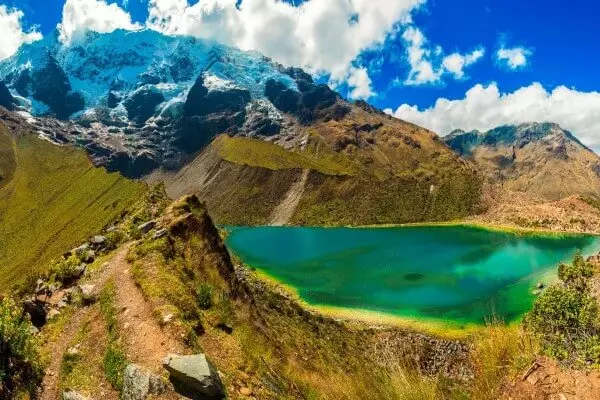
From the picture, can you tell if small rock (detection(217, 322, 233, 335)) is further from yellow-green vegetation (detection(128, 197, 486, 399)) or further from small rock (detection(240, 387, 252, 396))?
small rock (detection(240, 387, 252, 396))

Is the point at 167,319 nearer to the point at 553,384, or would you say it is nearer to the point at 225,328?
the point at 225,328

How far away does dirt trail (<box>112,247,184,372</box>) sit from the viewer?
64.2 ft

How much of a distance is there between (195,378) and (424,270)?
337ft

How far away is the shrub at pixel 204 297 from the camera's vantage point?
26.6 m

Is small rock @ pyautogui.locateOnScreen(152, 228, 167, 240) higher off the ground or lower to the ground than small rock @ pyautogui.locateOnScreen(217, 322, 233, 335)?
higher

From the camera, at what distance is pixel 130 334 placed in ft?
71.5

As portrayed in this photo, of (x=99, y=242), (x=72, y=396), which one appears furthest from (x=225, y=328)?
(x=99, y=242)

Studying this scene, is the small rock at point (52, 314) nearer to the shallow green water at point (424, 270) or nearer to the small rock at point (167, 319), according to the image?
the small rock at point (167, 319)

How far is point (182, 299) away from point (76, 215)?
537 ft

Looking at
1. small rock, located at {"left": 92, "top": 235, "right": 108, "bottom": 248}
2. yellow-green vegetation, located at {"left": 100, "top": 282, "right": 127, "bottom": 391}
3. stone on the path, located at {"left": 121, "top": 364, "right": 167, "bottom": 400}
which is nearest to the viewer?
stone on the path, located at {"left": 121, "top": 364, "right": 167, "bottom": 400}

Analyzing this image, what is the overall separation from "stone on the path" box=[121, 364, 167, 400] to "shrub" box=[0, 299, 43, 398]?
452cm

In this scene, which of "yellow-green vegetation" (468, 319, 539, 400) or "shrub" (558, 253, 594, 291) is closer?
"yellow-green vegetation" (468, 319, 539, 400)

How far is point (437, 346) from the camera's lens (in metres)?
58.1

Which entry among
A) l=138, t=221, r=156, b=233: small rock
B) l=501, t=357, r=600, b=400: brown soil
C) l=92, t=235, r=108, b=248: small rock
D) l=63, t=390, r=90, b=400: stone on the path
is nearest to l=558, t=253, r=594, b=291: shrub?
l=138, t=221, r=156, b=233: small rock
